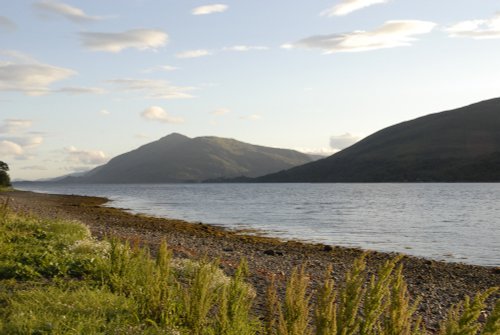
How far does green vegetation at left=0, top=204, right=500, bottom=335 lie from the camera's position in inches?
169

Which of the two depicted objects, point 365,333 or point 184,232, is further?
point 184,232

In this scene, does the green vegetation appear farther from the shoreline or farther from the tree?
the tree

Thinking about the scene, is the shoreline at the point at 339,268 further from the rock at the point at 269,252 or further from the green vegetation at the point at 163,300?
the green vegetation at the point at 163,300

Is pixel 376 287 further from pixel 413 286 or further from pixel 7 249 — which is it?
pixel 413 286

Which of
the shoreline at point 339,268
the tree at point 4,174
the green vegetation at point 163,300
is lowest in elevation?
the shoreline at point 339,268

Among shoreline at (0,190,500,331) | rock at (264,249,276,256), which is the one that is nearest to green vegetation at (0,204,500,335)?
shoreline at (0,190,500,331)

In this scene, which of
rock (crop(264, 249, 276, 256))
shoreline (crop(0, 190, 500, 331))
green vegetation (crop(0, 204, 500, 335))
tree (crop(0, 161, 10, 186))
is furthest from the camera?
tree (crop(0, 161, 10, 186))

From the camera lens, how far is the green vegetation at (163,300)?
4.30 m

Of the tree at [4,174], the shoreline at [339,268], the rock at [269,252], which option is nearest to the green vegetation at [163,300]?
the shoreline at [339,268]

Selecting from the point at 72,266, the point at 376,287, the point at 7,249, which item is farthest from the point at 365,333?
the point at 7,249

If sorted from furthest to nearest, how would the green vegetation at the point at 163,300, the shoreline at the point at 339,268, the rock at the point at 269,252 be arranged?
the rock at the point at 269,252
the shoreline at the point at 339,268
the green vegetation at the point at 163,300

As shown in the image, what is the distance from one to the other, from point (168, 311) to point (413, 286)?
37.4ft

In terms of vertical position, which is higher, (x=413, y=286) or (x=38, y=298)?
(x=38, y=298)

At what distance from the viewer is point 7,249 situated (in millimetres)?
12492
